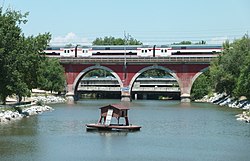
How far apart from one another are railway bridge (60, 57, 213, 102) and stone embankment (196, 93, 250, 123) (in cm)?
416

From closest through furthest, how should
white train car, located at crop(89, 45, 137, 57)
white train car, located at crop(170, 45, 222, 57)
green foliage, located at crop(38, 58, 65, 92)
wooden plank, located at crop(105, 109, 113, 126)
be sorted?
wooden plank, located at crop(105, 109, 113, 126)
green foliage, located at crop(38, 58, 65, 92)
white train car, located at crop(170, 45, 222, 57)
white train car, located at crop(89, 45, 137, 57)

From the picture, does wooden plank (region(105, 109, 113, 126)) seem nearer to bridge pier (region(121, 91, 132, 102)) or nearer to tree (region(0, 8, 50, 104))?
tree (region(0, 8, 50, 104))

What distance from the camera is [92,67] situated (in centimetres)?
8519

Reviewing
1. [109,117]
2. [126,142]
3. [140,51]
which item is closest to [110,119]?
[109,117]

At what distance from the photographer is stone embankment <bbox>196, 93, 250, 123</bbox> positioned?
4509cm

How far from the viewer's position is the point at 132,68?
83.4 m

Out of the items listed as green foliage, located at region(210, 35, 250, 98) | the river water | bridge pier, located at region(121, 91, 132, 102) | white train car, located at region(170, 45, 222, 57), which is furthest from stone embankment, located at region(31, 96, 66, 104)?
the river water

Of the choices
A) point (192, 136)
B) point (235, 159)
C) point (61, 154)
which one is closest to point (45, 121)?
point (192, 136)

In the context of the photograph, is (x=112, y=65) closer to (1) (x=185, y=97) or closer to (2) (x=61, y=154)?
(1) (x=185, y=97)

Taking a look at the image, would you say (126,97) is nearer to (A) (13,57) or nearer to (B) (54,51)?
(B) (54,51)

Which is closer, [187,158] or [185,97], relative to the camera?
[187,158]

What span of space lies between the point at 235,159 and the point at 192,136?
27.0ft

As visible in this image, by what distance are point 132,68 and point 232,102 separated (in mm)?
19711

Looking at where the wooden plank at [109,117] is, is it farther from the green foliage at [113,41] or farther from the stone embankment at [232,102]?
the green foliage at [113,41]
